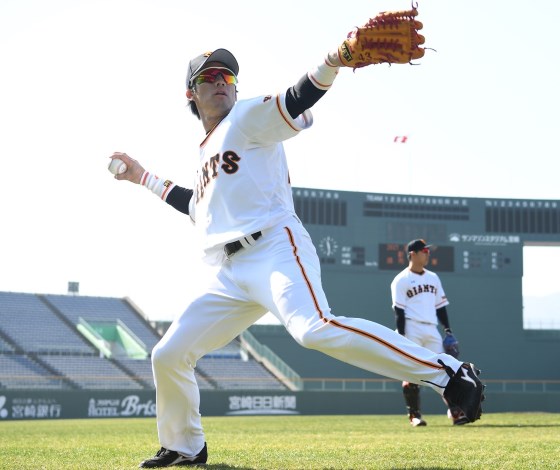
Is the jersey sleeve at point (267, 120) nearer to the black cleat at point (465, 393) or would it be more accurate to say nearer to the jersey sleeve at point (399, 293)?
the black cleat at point (465, 393)

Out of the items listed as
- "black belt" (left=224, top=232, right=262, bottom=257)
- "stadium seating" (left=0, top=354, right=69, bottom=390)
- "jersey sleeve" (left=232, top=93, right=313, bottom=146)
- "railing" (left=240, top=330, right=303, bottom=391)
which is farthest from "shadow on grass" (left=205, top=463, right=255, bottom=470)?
"railing" (left=240, top=330, right=303, bottom=391)

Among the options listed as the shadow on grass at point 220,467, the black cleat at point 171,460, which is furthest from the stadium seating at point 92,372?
the shadow on grass at point 220,467

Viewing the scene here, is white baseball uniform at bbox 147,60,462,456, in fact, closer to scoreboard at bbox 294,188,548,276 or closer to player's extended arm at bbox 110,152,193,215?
player's extended arm at bbox 110,152,193,215

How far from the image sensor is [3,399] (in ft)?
72.5

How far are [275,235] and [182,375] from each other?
41.4 inches

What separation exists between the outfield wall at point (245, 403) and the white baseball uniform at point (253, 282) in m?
18.5

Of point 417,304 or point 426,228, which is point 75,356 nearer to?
point 426,228

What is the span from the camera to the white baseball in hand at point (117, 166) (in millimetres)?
6031

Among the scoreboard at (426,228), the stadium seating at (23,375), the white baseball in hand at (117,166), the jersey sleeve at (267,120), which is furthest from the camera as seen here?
the scoreboard at (426,228)

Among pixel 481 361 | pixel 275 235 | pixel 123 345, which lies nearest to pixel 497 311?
pixel 481 361

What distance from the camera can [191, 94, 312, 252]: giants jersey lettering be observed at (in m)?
4.75

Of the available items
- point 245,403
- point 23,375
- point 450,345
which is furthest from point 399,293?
point 23,375

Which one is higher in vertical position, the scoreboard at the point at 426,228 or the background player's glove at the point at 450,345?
the scoreboard at the point at 426,228

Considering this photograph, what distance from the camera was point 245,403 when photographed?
84.7 ft
